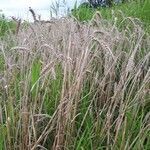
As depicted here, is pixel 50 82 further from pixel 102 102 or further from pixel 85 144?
pixel 85 144

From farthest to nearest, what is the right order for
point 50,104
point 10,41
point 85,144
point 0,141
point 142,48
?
point 10,41 < point 142,48 < point 50,104 < point 85,144 < point 0,141

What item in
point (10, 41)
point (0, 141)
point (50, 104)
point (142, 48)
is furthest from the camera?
point (10, 41)

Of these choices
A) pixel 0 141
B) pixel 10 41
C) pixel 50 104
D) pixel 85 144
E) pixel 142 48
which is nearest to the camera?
pixel 0 141

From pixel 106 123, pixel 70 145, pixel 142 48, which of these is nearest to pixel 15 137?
pixel 70 145

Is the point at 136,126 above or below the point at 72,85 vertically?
below

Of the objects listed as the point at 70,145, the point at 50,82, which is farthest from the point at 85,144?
the point at 50,82

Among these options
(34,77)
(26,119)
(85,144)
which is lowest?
(85,144)

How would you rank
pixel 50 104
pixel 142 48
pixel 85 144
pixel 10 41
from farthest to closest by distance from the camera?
pixel 10 41 → pixel 142 48 → pixel 50 104 → pixel 85 144

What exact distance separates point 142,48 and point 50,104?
1.08m

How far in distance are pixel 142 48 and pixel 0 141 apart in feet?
5.12

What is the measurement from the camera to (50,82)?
2.75 meters

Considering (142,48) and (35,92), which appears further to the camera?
(142,48)

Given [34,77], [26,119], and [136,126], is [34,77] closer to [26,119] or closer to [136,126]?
[26,119]

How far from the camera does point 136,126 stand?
2.48 meters
